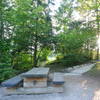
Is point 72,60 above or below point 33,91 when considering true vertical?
above

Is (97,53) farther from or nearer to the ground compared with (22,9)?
nearer to the ground

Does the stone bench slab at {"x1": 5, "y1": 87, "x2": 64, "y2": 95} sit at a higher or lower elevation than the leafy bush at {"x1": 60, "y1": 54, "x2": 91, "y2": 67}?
lower

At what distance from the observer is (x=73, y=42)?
1024 centimetres

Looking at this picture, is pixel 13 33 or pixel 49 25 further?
pixel 49 25

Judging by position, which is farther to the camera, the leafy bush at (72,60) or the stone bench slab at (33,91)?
the leafy bush at (72,60)

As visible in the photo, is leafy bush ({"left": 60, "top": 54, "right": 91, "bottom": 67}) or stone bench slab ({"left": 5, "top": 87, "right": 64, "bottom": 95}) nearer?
stone bench slab ({"left": 5, "top": 87, "right": 64, "bottom": 95})

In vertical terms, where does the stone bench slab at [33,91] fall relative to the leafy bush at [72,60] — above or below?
below

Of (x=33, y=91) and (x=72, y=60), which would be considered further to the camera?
(x=72, y=60)

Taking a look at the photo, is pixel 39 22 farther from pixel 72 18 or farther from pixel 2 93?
pixel 2 93

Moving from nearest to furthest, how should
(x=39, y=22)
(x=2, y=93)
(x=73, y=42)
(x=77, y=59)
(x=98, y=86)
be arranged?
(x=2, y=93) → (x=98, y=86) → (x=39, y=22) → (x=73, y=42) → (x=77, y=59)

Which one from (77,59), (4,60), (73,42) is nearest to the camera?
(4,60)

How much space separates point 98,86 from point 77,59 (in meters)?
5.86

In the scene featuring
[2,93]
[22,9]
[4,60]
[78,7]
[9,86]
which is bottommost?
[2,93]

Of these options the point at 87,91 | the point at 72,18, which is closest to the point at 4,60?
the point at 87,91
